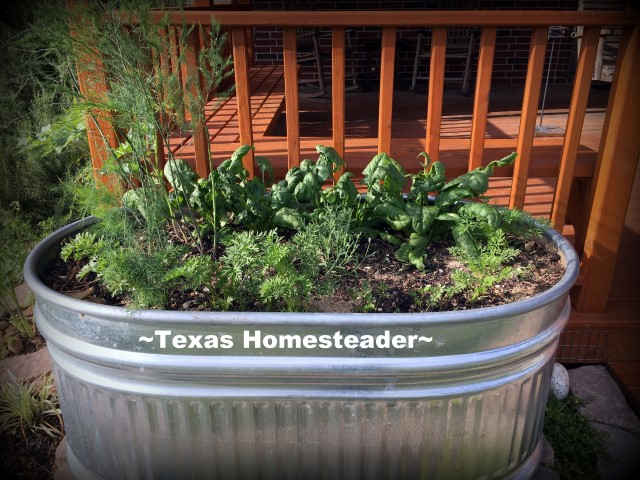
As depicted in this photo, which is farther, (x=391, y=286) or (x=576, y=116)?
(x=576, y=116)

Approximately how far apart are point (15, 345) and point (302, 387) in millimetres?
1795

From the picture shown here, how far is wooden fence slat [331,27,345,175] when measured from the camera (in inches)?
79.4

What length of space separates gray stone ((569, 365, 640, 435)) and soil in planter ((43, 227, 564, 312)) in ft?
2.82

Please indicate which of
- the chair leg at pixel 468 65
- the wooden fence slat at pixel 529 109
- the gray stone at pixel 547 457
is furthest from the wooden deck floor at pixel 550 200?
the chair leg at pixel 468 65

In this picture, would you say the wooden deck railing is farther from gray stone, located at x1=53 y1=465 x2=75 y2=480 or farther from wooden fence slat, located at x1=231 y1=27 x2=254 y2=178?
gray stone, located at x1=53 y1=465 x2=75 y2=480

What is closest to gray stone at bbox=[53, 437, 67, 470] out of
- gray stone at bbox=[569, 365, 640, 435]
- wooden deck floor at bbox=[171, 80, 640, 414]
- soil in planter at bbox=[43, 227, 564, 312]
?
soil in planter at bbox=[43, 227, 564, 312]

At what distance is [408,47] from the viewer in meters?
6.85

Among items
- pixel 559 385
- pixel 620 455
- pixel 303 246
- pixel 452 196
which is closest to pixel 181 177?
pixel 303 246

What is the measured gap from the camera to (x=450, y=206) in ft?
6.15

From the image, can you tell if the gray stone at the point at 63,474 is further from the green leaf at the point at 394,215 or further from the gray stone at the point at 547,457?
the gray stone at the point at 547,457

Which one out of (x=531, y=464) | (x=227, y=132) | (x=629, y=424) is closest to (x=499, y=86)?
(x=227, y=132)

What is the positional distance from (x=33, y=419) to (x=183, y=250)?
1.04 metres

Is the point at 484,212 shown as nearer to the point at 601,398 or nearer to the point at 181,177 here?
the point at 181,177

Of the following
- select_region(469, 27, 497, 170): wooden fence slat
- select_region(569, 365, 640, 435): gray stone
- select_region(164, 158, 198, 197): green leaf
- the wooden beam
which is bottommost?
select_region(569, 365, 640, 435): gray stone
